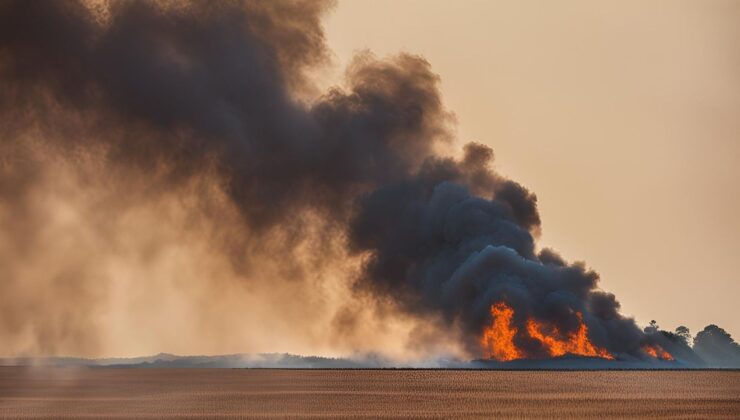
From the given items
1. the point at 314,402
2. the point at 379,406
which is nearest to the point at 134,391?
the point at 314,402

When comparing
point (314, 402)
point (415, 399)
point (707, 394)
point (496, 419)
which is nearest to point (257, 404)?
point (314, 402)

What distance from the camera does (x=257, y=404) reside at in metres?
155

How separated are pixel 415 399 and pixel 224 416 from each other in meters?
41.5

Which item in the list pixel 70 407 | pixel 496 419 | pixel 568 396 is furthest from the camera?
pixel 568 396

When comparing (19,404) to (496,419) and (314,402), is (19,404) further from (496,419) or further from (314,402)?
(496,419)

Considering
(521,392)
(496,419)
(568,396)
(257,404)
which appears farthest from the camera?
(521,392)

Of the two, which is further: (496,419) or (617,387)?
(617,387)

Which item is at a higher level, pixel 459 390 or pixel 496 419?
pixel 459 390

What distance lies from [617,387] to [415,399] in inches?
1893

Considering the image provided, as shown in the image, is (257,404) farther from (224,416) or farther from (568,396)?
(568,396)

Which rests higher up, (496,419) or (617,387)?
(617,387)

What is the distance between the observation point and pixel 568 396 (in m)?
170

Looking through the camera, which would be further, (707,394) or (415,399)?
(707,394)

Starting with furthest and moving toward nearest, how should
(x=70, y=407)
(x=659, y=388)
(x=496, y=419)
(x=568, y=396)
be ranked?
(x=659, y=388)
(x=568, y=396)
(x=70, y=407)
(x=496, y=419)
